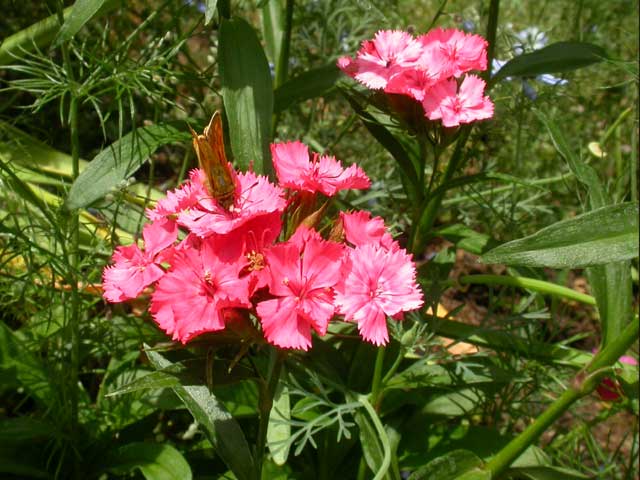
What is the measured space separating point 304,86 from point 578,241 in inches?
25.9

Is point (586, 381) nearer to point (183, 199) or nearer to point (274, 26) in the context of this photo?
point (183, 199)

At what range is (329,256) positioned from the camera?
0.82 metres

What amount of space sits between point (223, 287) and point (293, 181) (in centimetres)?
18

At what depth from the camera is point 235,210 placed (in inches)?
33.5

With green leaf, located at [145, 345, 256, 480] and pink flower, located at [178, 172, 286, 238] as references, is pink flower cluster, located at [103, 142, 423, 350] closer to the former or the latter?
pink flower, located at [178, 172, 286, 238]

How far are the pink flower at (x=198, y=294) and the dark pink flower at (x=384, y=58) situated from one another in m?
0.42

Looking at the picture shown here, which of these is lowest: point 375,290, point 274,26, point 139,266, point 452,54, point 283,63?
point 375,290

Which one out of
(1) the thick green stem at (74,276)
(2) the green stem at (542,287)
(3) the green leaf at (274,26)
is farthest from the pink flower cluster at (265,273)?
(3) the green leaf at (274,26)

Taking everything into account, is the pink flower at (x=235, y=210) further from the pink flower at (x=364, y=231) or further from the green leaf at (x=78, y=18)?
the green leaf at (x=78, y=18)

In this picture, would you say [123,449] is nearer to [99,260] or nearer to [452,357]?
[99,260]

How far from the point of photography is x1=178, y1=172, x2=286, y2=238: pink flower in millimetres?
823

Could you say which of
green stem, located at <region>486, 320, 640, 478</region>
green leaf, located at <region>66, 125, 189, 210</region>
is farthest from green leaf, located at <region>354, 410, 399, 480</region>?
green leaf, located at <region>66, 125, 189, 210</region>

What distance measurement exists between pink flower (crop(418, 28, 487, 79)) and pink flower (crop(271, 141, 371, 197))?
0.79 ft

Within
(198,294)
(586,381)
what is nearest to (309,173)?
(198,294)
